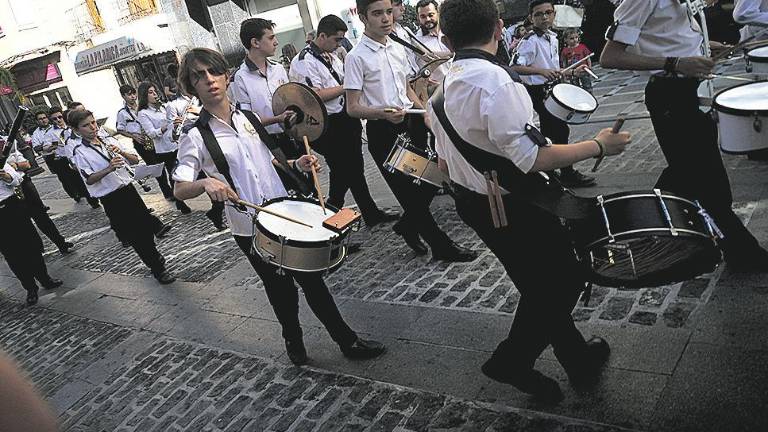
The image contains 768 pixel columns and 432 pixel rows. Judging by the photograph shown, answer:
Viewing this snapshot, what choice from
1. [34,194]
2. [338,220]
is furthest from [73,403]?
[34,194]

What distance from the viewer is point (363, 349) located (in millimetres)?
3549

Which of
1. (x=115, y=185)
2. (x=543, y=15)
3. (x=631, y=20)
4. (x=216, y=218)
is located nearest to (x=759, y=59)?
(x=631, y=20)

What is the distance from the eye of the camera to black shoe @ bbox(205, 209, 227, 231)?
7176 millimetres

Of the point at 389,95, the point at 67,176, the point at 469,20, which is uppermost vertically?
the point at 469,20

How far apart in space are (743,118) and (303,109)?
10.1 feet

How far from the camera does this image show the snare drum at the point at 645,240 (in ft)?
7.30

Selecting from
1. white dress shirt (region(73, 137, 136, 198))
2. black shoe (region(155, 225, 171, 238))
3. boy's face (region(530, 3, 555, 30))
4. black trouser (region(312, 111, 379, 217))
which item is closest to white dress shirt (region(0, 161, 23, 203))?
white dress shirt (region(73, 137, 136, 198))

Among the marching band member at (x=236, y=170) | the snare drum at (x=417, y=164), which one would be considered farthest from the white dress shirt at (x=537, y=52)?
the marching band member at (x=236, y=170)

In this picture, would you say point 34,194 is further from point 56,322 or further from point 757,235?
point 757,235

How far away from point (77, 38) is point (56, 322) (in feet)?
86.2

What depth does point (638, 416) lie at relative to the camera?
251 cm

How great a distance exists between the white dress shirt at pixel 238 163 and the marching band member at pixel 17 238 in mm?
4515

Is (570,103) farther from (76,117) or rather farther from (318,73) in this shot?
(76,117)

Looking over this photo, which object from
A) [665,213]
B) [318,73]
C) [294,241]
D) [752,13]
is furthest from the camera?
[318,73]
